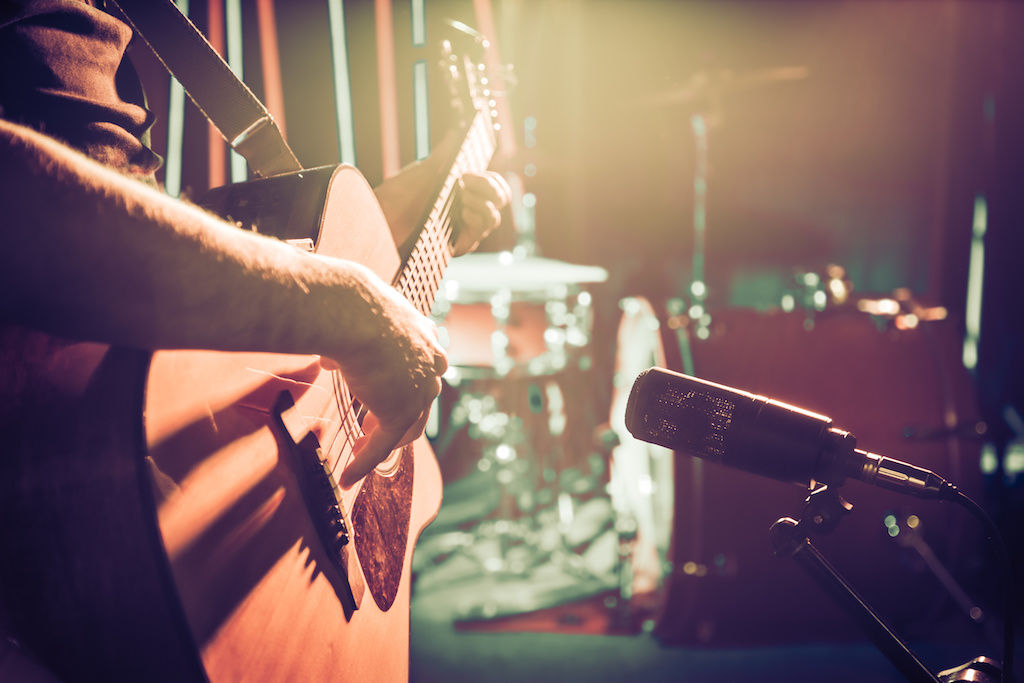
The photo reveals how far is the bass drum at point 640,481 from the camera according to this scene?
Result: 2529 mm

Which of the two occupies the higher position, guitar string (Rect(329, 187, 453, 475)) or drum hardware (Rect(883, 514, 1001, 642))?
guitar string (Rect(329, 187, 453, 475))

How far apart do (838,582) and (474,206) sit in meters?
1.09

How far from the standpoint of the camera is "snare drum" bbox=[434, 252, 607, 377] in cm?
328

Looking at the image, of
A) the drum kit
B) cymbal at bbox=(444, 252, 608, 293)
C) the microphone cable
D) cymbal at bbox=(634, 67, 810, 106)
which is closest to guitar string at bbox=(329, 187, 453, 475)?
the microphone cable

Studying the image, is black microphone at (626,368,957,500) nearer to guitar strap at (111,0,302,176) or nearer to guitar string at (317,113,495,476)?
guitar string at (317,113,495,476)

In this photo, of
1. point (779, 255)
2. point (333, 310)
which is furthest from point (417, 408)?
point (779, 255)

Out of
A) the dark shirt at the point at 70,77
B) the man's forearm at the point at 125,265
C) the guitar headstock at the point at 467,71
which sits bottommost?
the man's forearm at the point at 125,265

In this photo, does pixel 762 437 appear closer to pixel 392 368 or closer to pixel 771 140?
pixel 392 368

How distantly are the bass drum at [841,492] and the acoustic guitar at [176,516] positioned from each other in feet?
5.84

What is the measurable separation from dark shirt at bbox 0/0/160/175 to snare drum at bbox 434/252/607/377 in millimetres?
2244

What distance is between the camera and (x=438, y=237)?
53.7 inches

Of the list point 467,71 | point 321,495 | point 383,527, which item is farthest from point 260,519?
point 467,71

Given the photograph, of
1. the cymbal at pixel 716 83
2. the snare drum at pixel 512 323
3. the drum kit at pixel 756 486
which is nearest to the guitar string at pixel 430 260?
the drum kit at pixel 756 486

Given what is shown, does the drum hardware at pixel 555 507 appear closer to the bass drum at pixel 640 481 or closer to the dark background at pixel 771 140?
the bass drum at pixel 640 481
